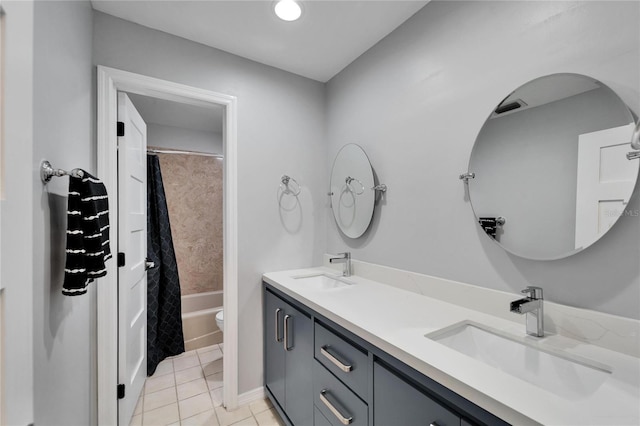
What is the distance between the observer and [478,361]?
812 millimetres

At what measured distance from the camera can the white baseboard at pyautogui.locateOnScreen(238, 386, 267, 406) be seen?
1.90 m

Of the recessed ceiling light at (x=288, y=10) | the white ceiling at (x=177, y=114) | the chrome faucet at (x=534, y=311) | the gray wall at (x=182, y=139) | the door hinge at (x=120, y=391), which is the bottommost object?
the door hinge at (x=120, y=391)

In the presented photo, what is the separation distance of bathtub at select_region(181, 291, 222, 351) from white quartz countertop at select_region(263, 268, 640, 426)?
188 cm

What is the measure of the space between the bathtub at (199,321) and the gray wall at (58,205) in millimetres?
1367

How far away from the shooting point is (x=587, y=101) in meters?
0.95

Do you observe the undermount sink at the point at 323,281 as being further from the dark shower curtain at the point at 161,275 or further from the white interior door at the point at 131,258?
the dark shower curtain at the point at 161,275

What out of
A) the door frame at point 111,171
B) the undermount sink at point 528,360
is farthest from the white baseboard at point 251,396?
the undermount sink at point 528,360

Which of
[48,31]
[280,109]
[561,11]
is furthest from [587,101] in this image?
[48,31]

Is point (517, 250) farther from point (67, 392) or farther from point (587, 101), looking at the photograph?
point (67, 392)

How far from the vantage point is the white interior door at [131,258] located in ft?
5.32

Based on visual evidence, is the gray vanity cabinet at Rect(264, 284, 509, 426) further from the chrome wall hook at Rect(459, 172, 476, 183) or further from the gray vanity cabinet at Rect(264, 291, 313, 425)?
the chrome wall hook at Rect(459, 172, 476, 183)

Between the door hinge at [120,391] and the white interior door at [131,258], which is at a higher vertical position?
the white interior door at [131,258]

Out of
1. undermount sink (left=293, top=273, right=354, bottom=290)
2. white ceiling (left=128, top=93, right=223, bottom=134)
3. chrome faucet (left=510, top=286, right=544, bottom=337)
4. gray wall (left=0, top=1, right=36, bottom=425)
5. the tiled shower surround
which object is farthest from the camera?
the tiled shower surround

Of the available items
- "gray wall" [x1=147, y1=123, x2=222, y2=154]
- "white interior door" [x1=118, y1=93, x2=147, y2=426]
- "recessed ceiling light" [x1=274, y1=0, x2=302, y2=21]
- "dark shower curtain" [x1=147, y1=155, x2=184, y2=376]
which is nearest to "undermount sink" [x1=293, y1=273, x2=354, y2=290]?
"white interior door" [x1=118, y1=93, x2=147, y2=426]
